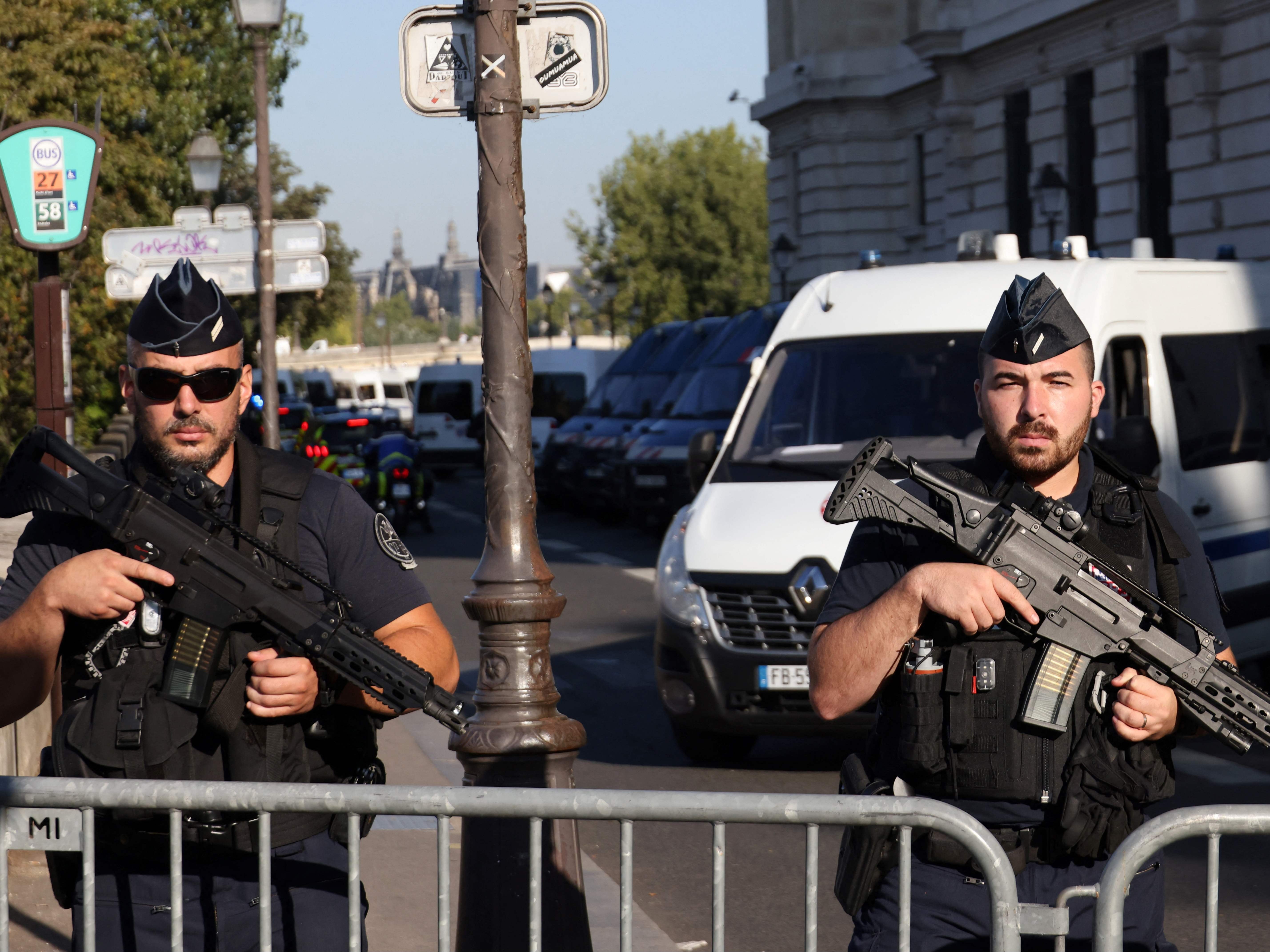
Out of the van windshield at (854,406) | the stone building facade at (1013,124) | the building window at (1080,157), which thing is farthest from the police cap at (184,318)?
the building window at (1080,157)

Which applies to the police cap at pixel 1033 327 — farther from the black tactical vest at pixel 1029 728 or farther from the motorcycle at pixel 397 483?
the motorcycle at pixel 397 483

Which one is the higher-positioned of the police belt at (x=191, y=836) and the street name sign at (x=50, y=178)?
the street name sign at (x=50, y=178)

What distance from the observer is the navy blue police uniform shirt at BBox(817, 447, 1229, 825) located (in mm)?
3203

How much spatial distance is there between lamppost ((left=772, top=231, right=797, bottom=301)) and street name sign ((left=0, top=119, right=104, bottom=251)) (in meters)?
28.1

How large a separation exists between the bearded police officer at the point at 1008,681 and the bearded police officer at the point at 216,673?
0.85 metres

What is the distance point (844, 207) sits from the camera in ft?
124

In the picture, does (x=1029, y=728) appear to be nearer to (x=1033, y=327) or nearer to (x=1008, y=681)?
(x=1008, y=681)

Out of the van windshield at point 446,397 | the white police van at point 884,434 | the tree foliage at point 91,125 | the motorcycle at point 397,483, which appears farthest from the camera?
the van windshield at point 446,397

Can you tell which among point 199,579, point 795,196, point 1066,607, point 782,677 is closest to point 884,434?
point 782,677

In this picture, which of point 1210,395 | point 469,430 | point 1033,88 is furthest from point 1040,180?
point 1210,395

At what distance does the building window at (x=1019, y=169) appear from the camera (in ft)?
101

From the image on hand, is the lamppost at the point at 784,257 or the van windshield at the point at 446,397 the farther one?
the lamppost at the point at 784,257

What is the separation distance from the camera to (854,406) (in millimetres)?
8055

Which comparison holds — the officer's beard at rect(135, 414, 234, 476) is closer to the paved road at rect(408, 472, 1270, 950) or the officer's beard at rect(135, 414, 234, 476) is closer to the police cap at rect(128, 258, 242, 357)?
the police cap at rect(128, 258, 242, 357)
